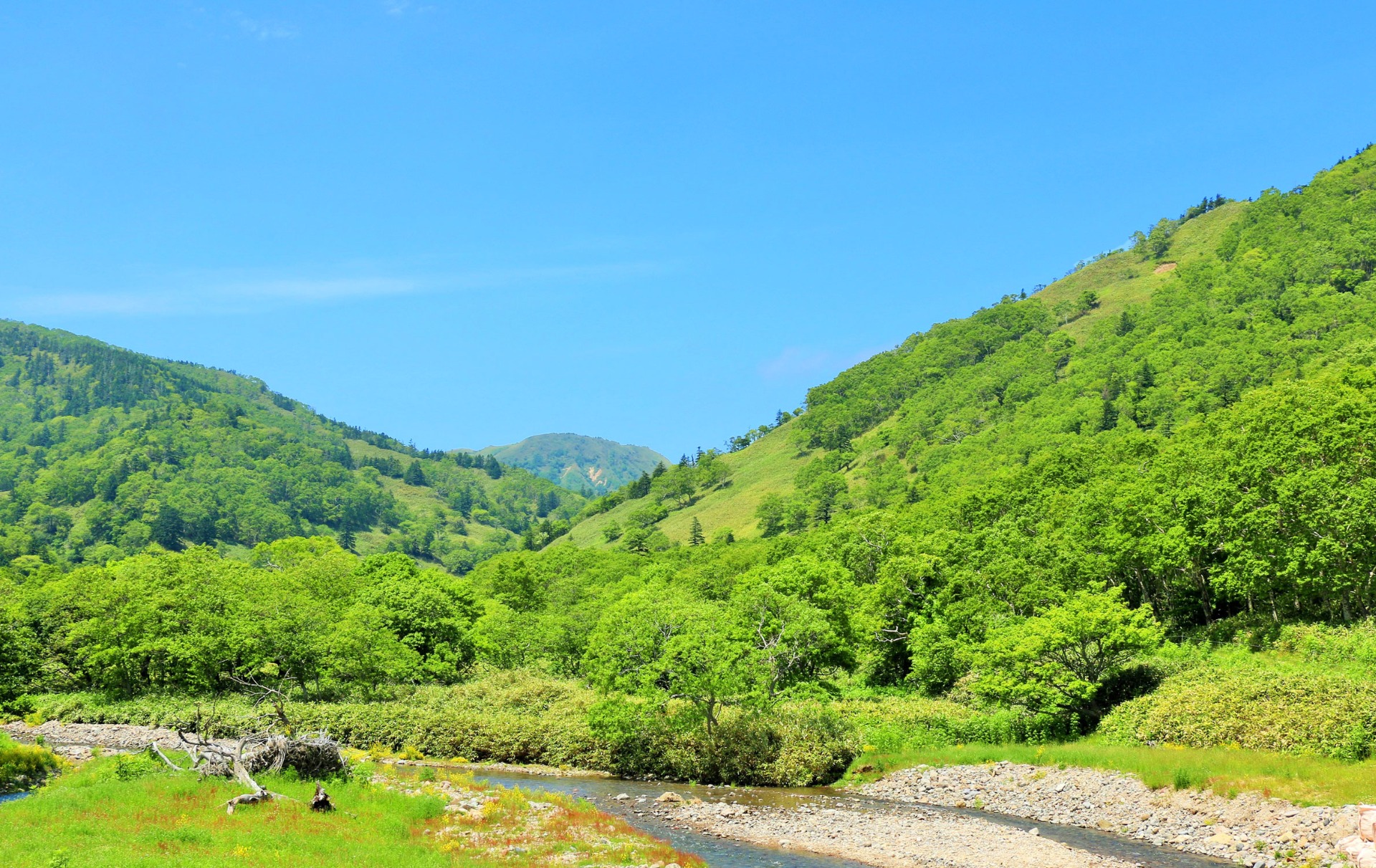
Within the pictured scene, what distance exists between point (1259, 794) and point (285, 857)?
36.0 m

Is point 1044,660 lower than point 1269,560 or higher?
lower

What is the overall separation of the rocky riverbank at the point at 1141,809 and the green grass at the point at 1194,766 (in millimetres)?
635

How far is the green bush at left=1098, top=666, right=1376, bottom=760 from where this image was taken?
125 feet

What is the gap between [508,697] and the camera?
68875 millimetres

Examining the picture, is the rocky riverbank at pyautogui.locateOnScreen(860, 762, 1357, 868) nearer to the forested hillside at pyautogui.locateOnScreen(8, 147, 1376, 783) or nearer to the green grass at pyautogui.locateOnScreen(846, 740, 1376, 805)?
the green grass at pyautogui.locateOnScreen(846, 740, 1376, 805)

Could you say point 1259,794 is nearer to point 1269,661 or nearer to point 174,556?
point 1269,661

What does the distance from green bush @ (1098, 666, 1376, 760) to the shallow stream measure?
9.59 m

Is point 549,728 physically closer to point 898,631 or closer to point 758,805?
point 758,805

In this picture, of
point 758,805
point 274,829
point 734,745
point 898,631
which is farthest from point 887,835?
point 898,631

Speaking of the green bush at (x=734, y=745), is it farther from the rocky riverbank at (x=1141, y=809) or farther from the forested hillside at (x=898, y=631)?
the rocky riverbank at (x=1141, y=809)

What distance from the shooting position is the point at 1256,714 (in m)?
42.0

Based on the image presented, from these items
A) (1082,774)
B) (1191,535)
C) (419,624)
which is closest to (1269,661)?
(1191,535)

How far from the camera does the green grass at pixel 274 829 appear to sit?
26.5 metres

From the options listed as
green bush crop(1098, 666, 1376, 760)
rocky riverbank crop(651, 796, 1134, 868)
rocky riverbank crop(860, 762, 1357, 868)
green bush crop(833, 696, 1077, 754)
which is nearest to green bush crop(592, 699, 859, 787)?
green bush crop(833, 696, 1077, 754)
